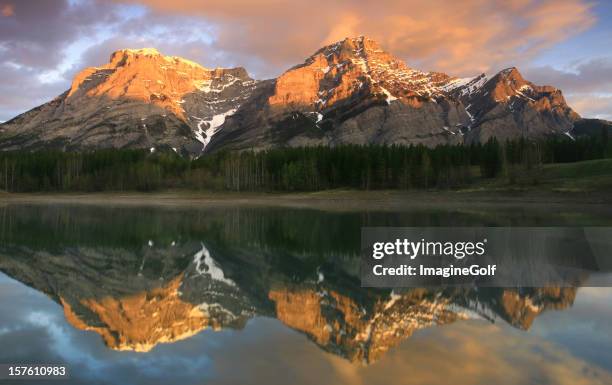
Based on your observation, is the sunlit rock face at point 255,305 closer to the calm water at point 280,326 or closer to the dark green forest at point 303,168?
the calm water at point 280,326

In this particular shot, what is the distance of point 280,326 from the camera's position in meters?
15.7

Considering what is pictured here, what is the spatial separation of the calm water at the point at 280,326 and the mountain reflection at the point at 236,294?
0.28 feet

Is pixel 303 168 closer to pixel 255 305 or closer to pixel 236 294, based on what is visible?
pixel 236 294

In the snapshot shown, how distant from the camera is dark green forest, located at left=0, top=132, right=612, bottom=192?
5241 inches

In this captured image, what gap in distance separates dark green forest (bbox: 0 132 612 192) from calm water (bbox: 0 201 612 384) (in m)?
101

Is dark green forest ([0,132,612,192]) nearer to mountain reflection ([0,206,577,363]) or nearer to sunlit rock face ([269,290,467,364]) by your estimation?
mountain reflection ([0,206,577,363])

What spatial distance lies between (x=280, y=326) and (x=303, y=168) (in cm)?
12537

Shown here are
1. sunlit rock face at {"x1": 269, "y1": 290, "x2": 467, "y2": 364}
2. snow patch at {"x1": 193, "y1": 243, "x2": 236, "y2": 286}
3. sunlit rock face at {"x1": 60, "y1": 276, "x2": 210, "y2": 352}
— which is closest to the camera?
sunlit rock face at {"x1": 269, "y1": 290, "x2": 467, "y2": 364}

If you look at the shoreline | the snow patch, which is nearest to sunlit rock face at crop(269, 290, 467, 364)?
the snow patch

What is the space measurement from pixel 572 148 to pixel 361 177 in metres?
78.8

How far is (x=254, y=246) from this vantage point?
36.1 meters

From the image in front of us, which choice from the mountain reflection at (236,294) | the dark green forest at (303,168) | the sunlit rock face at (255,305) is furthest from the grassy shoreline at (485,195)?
the sunlit rock face at (255,305)

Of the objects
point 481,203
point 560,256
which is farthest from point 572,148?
point 560,256

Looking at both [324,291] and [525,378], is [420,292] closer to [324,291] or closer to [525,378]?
[324,291]
